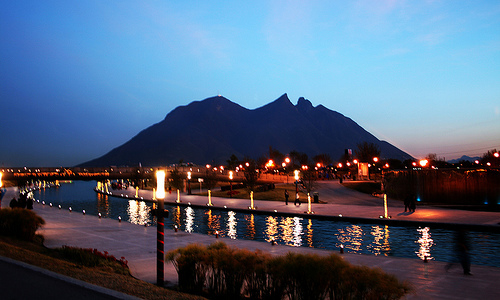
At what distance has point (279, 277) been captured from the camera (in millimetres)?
9781

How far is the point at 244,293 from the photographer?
1072cm

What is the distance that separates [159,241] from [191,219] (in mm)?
24820

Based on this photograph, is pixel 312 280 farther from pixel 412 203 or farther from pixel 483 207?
pixel 483 207

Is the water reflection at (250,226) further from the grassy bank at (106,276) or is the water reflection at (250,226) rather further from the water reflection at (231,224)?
the grassy bank at (106,276)

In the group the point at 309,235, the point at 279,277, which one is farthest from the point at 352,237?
the point at 279,277

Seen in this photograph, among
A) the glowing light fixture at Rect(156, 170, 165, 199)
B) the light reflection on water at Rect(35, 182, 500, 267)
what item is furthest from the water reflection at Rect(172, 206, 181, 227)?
the glowing light fixture at Rect(156, 170, 165, 199)

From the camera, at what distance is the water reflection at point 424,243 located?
18.8 m

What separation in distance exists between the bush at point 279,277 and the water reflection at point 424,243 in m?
9.18

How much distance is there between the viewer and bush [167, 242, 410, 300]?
28.1ft

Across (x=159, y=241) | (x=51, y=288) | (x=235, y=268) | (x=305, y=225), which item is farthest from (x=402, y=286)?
(x=305, y=225)

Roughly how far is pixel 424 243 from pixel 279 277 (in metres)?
14.8

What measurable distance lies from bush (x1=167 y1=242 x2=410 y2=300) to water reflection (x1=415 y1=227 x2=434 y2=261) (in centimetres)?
918

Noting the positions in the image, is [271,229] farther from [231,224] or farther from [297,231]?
[231,224]

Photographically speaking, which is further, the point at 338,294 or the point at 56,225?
the point at 56,225
